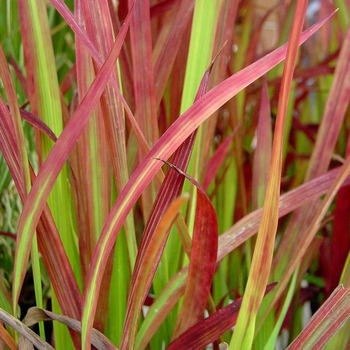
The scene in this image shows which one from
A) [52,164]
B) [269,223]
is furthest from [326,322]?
[52,164]

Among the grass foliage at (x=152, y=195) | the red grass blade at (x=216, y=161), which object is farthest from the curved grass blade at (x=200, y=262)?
the red grass blade at (x=216, y=161)

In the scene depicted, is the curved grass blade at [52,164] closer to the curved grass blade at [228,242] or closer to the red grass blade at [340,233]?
the curved grass blade at [228,242]

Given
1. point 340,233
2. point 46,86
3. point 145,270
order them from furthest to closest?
point 340,233
point 46,86
point 145,270

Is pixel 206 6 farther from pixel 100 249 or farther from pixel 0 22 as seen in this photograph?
pixel 0 22

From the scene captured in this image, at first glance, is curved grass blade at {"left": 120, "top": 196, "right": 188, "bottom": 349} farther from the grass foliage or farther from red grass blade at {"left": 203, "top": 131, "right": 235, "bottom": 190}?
red grass blade at {"left": 203, "top": 131, "right": 235, "bottom": 190}

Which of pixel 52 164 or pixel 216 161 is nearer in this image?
pixel 52 164

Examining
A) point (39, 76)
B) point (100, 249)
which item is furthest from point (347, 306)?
point (39, 76)

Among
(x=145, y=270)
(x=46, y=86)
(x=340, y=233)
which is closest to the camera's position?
(x=145, y=270)

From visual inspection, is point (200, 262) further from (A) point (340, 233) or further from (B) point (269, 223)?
(A) point (340, 233)
